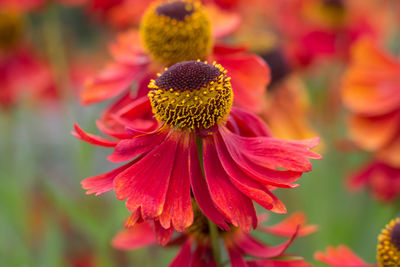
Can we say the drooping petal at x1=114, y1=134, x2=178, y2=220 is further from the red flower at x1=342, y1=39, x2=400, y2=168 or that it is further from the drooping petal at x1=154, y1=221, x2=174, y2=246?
the red flower at x1=342, y1=39, x2=400, y2=168

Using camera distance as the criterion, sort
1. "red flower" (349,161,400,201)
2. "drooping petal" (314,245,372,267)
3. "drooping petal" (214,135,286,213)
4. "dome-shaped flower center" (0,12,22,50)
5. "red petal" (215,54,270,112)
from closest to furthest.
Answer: "drooping petal" (214,135,286,213) < "drooping petal" (314,245,372,267) < "red petal" (215,54,270,112) < "red flower" (349,161,400,201) < "dome-shaped flower center" (0,12,22,50)

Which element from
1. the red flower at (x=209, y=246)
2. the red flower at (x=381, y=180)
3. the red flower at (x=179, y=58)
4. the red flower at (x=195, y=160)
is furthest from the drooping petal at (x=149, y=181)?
the red flower at (x=381, y=180)

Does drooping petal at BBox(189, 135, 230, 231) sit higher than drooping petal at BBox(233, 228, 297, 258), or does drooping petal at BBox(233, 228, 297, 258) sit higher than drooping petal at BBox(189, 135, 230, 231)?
drooping petal at BBox(189, 135, 230, 231)

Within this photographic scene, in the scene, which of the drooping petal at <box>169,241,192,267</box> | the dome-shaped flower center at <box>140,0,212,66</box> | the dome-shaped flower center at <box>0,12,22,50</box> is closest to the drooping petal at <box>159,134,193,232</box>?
the drooping petal at <box>169,241,192,267</box>

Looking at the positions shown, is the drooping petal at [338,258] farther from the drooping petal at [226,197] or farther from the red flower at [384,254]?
the drooping petal at [226,197]

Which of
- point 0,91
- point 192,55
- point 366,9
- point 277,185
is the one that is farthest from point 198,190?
point 366,9

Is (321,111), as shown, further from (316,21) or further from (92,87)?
(92,87)

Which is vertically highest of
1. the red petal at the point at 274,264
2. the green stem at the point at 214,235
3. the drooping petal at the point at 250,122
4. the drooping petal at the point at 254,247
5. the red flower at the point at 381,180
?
the drooping petal at the point at 250,122

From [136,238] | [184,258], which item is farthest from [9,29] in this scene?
[184,258]
